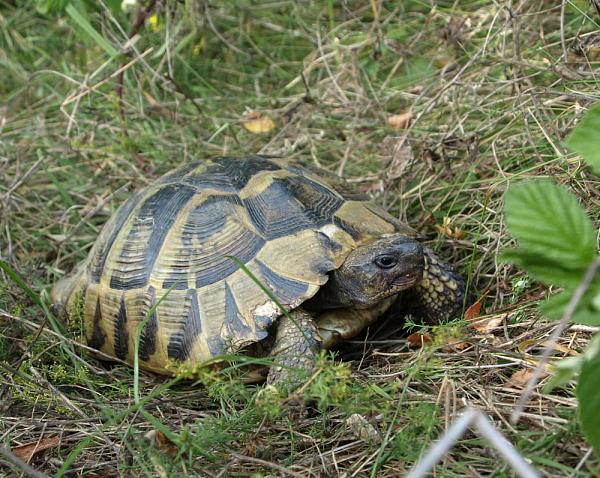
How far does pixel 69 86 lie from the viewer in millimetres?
5000

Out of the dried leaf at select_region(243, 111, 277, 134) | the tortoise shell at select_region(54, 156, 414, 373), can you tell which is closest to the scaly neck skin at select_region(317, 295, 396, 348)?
the tortoise shell at select_region(54, 156, 414, 373)

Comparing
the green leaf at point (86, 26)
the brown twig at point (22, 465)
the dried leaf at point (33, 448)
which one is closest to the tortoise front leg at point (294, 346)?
the dried leaf at point (33, 448)

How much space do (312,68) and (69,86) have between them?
5.96ft

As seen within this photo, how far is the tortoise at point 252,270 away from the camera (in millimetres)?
2523

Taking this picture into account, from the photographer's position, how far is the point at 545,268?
1.48m

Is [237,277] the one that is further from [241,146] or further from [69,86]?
[69,86]

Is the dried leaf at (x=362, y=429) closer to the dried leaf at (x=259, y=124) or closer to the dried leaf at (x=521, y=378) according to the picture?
the dried leaf at (x=521, y=378)

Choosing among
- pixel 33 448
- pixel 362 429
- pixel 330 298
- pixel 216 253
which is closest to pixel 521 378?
pixel 362 429

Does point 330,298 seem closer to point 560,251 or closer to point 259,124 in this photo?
point 560,251

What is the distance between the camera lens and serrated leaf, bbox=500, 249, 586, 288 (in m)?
1.44

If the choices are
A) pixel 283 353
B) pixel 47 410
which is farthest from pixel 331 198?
pixel 47 410

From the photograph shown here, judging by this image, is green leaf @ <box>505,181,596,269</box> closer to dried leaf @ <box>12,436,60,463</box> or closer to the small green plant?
the small green plant

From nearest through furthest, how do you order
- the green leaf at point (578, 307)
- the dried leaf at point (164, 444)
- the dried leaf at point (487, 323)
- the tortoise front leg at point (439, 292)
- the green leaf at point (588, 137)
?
the green leaf at point (578, 307) < the green leaf at point (588, 137) < the dried leaf at point (164, 444) < the dried leaf at point (487, 323) < the tortoise front leg at point (439, 292)

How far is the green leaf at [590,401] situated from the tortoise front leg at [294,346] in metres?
1.04
